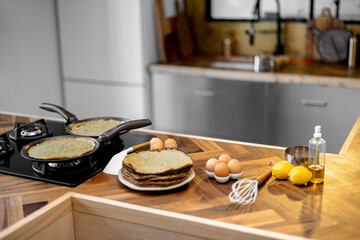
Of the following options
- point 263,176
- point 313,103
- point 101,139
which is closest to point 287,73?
point 313,103

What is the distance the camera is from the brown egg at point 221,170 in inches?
59.0

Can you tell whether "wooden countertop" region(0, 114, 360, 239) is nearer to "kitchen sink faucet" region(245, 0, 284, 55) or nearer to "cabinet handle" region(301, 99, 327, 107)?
"cabinet handle" region(301, 99, 327, 107)

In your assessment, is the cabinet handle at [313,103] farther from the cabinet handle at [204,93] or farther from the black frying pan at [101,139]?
the black frying pan at [101,139]

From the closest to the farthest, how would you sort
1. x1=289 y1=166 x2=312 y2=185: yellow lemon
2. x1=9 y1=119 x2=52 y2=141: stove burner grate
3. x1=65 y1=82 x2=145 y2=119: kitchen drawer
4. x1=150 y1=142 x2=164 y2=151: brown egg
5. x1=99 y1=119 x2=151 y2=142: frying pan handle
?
1. x1=289 y1=166 x2=312 y2=185: yellow lemon
2. x1=99 y1=119 x2=151 y2=142: frying pan handle
3. x1=150 y1=142 x2=164 y2=151: brown egg
4. x1=9 y1=119 x2=52 y2=141: stove burner grate
5. x1=65 y1=82 x2=145 y2=119: kitchen drawer

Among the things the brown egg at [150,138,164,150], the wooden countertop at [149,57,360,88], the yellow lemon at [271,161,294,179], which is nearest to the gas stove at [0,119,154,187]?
the brown egg at [150,138,164,150]

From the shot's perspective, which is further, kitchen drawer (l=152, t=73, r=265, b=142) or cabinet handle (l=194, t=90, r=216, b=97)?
cabinet handle (l=194, t=90, r=216, b=97)

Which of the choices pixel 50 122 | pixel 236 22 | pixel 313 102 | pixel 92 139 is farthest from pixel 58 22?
pixel 92 139

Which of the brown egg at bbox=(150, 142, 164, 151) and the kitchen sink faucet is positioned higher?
the kitchen sink faucet

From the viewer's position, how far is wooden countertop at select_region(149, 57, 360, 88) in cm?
313

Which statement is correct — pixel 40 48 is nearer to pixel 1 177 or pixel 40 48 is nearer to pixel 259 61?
pixel 259 61

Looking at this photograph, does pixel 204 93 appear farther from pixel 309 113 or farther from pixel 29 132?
pixel 29 132

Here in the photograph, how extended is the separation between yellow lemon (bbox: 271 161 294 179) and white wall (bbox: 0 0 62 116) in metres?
2.70

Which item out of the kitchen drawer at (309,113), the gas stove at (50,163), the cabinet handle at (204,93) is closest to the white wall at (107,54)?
the cabinet handle at (204,93)

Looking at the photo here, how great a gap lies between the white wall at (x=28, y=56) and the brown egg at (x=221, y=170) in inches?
102
